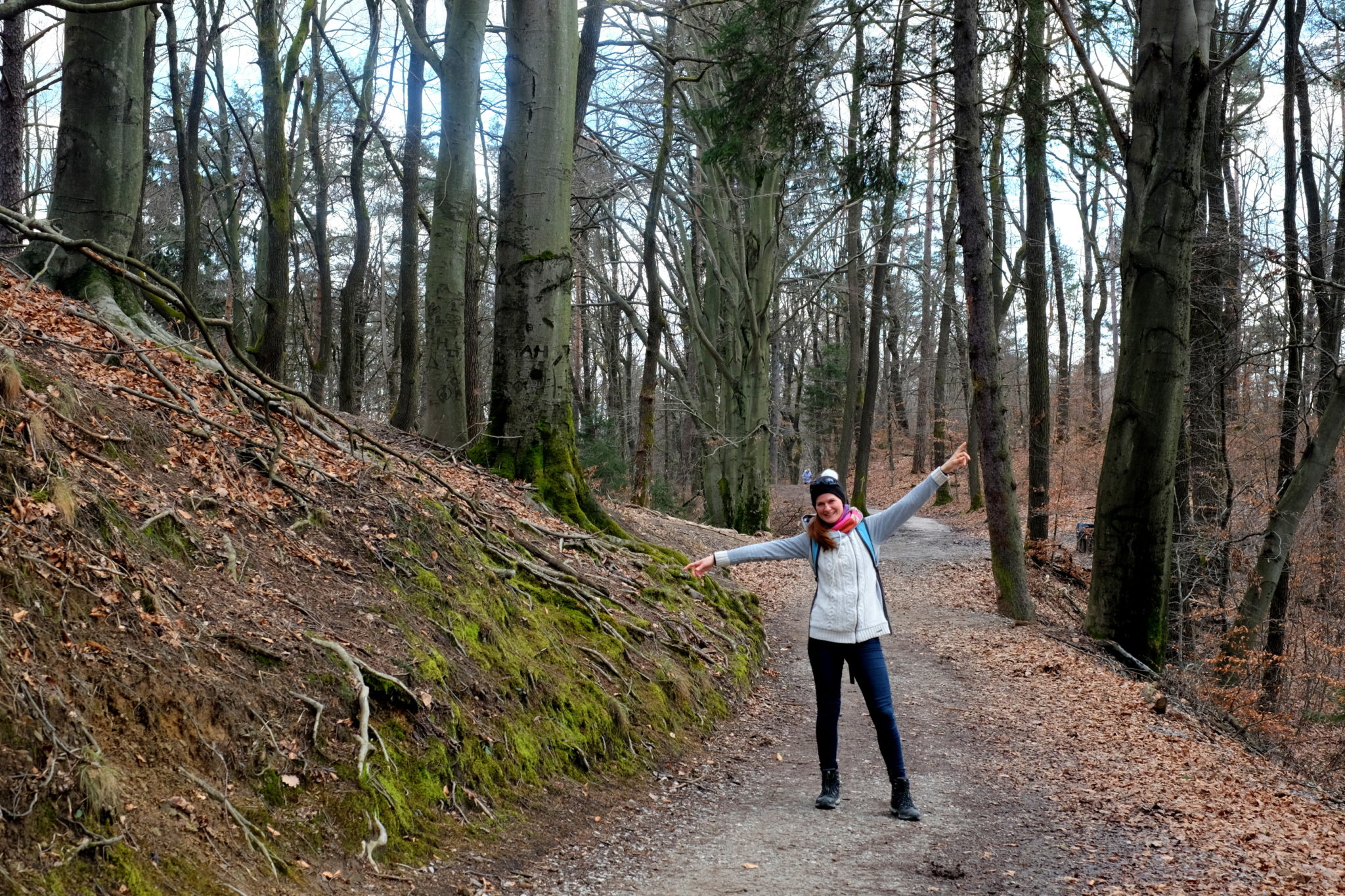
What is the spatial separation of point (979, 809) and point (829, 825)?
3.33 ft

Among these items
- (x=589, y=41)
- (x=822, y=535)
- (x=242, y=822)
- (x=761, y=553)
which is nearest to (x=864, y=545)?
(x=822, y=535)

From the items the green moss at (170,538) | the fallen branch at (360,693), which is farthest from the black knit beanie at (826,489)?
the green moss at (170,538)

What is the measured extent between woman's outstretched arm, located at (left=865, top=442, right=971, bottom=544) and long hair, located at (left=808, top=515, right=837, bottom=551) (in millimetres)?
264

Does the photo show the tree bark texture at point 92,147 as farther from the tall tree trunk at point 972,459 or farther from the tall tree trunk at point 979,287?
the tall tree trunk at point 972,459

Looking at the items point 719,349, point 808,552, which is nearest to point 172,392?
point 808,552

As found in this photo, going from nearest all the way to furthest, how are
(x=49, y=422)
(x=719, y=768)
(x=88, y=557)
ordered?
(x=88, y=557) → (x=49, y=422) → (x=719, y=768)

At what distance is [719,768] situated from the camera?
6.00 m

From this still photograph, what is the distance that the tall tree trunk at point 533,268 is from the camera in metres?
8.86

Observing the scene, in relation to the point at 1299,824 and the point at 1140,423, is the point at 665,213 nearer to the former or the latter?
the point at 1140,423

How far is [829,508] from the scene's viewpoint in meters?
5.28

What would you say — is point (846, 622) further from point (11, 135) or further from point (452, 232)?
point (11, 135)

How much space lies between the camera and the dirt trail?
4164 mm

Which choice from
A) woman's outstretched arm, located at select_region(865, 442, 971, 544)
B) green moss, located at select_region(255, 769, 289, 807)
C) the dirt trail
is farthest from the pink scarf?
green moss, located at select_region(255, 769, 289, 807)

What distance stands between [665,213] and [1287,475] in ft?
48.1
